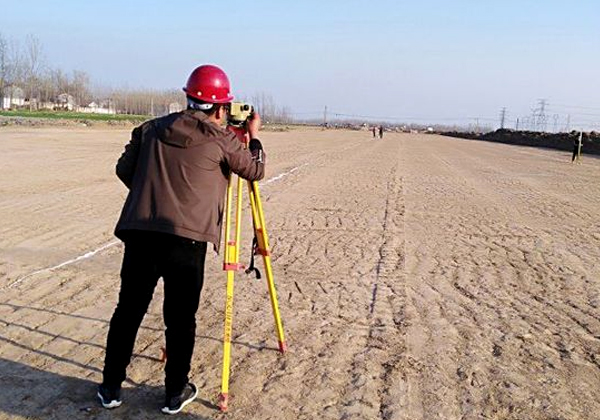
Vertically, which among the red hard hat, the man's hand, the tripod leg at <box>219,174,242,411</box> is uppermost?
the red hard hat

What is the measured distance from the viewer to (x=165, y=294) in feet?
11.4

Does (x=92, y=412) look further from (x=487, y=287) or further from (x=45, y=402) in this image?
(x=487, y=287)

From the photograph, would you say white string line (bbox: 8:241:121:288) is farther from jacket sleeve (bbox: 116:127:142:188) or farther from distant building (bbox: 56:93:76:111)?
distant building (bbox: 56:93:76:111)

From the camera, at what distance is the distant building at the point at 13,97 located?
292 feet

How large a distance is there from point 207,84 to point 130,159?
2.03 ft

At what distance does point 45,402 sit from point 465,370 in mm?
2962

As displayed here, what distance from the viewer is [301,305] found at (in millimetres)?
5840

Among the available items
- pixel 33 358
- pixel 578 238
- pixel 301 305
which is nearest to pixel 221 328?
pixel 301 305

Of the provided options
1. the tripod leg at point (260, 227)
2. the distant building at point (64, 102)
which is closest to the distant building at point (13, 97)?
the distant building at point (64, 102)

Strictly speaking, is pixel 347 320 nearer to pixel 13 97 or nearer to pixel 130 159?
pixel 130 159

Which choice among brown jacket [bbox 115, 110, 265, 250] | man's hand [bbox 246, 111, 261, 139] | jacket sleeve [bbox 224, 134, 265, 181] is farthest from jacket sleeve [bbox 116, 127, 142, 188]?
man's hand [bbox 246, 111, 261, 139]

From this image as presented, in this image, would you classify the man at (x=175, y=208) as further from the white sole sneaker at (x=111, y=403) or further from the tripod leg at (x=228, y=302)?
the tripod leg at (x=228, y=302)

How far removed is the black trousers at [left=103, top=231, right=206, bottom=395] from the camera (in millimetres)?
3361

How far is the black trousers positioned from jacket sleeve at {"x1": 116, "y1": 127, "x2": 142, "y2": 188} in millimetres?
357
